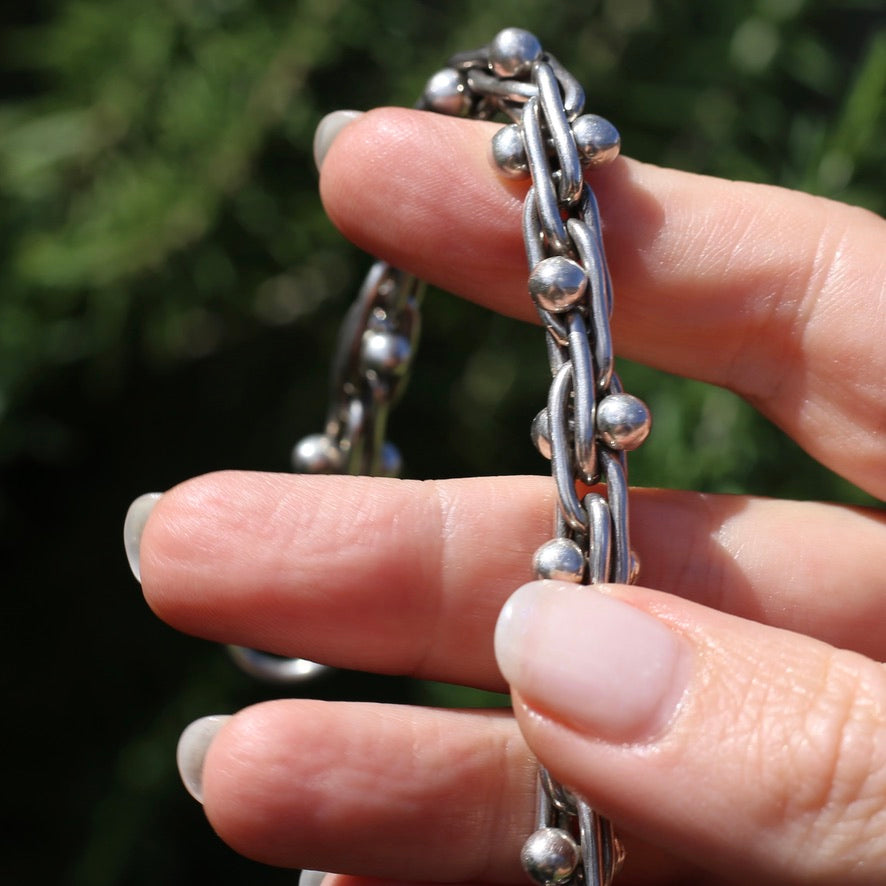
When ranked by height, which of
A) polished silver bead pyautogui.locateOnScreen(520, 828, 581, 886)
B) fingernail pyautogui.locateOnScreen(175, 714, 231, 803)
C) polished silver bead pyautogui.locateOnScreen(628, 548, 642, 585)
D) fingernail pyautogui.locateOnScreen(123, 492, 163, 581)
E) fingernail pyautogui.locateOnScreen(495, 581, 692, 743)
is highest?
polished silver bead pyautogui.locateOnScreen(628, 548, 642, 585)

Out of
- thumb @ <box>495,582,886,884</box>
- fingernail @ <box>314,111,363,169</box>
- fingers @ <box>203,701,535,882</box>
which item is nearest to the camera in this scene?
thumb @ <box>495,582,886,884</box>

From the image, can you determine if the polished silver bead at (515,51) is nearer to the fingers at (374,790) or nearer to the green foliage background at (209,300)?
the green foliage background at (209,300)

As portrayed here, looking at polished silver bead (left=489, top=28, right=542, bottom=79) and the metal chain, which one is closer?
the metal chain

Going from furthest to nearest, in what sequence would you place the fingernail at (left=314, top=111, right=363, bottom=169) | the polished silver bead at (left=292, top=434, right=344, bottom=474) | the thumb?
1. the polished silver bead at (left=292, top=434, right=344, bottom=474)
2. the fingernail at (left=314, top=111, right=363, bottom=169)
3. the thumb

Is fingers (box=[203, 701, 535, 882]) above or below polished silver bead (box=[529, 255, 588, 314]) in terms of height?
below

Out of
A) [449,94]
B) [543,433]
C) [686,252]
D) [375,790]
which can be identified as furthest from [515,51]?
[375,790]

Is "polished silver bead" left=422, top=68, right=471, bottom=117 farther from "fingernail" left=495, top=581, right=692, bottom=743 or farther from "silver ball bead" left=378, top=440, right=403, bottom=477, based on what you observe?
"fingernail" left=495, top=581, right=692, bottom=743

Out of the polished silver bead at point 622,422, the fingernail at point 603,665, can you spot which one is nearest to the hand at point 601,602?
the fingernail at point 603,665

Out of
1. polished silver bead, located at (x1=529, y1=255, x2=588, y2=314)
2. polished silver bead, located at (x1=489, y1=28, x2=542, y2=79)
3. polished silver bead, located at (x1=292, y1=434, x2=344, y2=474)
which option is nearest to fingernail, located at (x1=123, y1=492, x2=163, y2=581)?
polished silver bead, located at (x1=292, y1=434, x2=344, y2=474)
